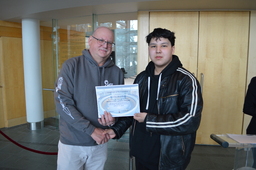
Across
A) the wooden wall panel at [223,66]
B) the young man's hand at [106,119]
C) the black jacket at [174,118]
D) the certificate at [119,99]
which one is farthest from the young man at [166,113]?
the wooden wall panel at [223,66]

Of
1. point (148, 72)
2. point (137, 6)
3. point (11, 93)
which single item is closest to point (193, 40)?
point (137, 6)

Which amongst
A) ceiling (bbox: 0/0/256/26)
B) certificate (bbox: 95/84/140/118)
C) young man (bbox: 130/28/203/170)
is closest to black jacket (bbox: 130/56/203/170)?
young man (bbox: 130/28/203/170)

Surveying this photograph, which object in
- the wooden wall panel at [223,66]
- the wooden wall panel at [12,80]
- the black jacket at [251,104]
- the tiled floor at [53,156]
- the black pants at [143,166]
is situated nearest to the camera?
the black pants at [143,166]

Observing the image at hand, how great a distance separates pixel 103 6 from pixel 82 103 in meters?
2.68

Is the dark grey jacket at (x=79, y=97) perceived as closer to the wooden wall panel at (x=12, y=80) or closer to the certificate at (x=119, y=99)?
the certificate at (x=119, y=99)

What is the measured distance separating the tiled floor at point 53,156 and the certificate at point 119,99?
6.83ft

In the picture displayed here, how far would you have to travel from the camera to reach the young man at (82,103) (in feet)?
5.31

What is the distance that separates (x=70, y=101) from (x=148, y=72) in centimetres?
71

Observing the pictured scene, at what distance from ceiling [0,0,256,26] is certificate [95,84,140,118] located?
7.68 feet

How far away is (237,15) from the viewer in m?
3.90

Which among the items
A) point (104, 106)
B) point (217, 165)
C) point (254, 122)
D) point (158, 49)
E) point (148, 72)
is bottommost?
point (217, 165)

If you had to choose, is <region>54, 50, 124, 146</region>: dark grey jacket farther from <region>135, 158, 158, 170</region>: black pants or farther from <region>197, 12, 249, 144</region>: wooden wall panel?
<region>197, 12, 249, 144</region>: wooden wall panel

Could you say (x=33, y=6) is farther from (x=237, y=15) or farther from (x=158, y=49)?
(x=237, y=15)

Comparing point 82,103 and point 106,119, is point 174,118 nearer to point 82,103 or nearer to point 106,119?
point 106,119
